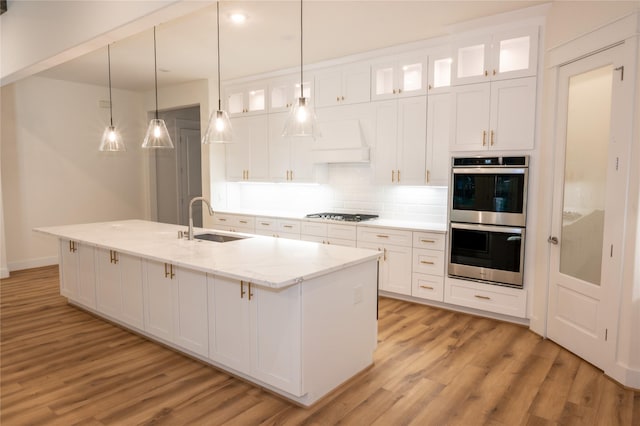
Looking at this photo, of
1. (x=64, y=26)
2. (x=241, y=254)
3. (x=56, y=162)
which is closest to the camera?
(x=241, y=254)

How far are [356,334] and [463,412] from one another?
2.71ft

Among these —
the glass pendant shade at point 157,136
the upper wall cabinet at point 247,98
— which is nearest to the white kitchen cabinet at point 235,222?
the upper wall cabinet at point 247,98

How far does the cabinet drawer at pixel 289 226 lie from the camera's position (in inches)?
216

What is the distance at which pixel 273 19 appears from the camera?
3.93 meters

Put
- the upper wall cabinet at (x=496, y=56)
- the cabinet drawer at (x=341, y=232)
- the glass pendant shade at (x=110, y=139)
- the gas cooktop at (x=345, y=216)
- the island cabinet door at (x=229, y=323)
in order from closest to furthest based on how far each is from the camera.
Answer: the island cabinet door at (x=229, y=323) → the upper wall cabinet at (x=496, y=56) → the glass pendant shade at (x=110, y=139) → the cabinet drawer at (x=341, y=232) → the gas cooktop at (x=345, y=216)

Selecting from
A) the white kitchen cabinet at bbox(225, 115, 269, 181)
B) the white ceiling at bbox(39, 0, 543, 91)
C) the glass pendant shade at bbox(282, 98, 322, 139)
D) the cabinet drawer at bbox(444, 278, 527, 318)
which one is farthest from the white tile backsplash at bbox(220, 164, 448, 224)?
the glass pendant shade at bbox(282, 98, 322, 139)

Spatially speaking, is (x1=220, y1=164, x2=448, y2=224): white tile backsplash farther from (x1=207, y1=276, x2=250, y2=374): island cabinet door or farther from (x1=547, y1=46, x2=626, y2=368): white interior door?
(x1=207, y1=276, x2=250, y2=374): island cabinet door

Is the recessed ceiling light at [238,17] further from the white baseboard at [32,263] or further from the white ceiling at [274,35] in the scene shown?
the white baseboard at [32,263]

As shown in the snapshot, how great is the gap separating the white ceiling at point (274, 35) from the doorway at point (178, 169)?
1869mm

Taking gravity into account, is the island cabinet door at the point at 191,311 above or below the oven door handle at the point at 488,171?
below

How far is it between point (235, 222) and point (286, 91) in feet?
6.87

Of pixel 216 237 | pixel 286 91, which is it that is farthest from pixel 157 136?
pixel 286 91

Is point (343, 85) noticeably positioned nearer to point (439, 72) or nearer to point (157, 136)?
point (439, 72)

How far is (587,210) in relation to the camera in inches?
128
